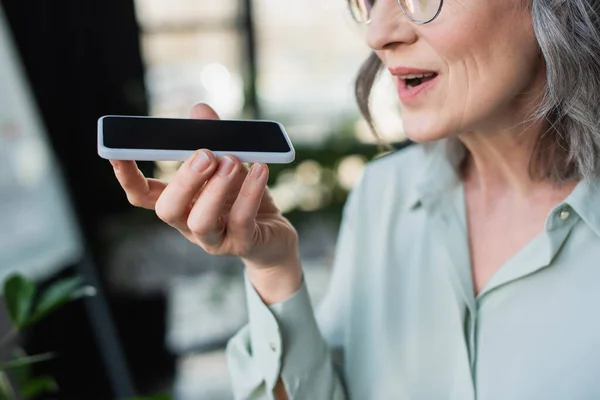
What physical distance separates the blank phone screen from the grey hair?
340 millimetres

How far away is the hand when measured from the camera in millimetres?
620

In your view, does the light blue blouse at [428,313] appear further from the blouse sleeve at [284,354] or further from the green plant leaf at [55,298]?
the green plant leaf at [55,298]

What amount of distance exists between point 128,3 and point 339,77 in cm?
128

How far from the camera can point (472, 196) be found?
96 centimetres

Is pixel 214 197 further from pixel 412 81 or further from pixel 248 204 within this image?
pixel 412 81

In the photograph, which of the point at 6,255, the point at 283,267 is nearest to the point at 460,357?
the point at 283,267

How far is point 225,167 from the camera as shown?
623 millimetres

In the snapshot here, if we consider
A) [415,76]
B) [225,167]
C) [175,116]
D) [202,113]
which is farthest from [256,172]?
[175,116]

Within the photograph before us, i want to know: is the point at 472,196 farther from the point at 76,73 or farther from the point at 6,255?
the point at 76,73

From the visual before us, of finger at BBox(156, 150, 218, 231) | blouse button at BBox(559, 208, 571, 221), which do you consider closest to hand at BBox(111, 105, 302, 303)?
finger at BBox(156, 150, 218, 231)

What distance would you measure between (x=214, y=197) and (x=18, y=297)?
1.31ft

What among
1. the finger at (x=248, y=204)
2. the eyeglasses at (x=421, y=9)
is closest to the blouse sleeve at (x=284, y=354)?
the finger at (x=248, y=204)

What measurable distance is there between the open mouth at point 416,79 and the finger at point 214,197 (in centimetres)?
29

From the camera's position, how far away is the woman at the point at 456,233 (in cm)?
72
